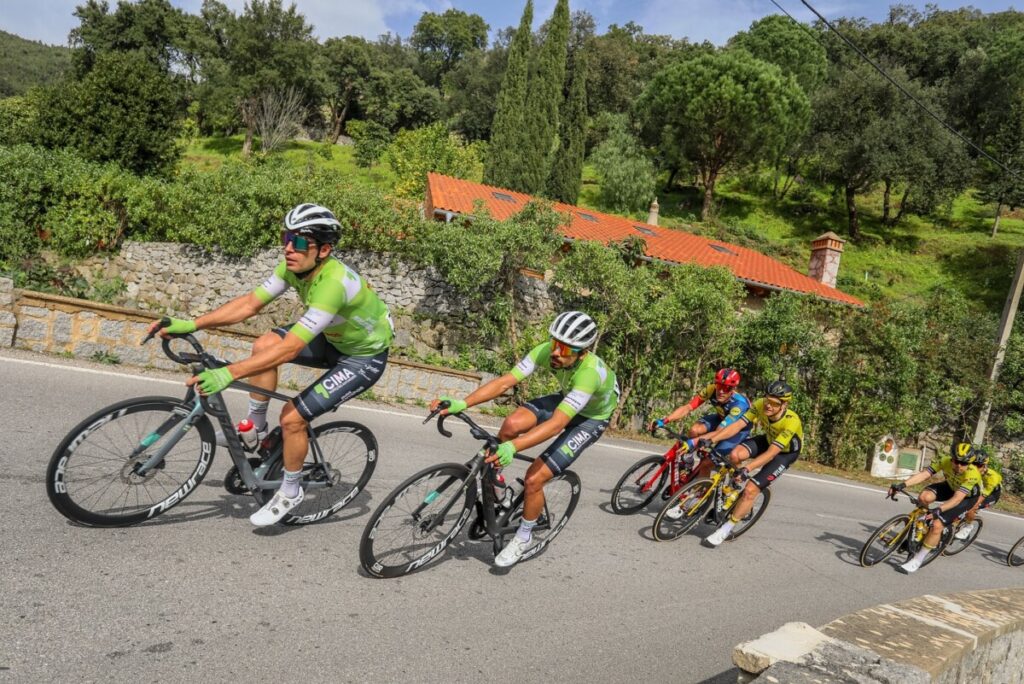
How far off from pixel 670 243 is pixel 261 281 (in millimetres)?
17336

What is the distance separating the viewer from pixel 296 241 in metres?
4.15

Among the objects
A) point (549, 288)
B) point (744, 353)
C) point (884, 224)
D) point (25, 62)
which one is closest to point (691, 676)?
point (549, 288)

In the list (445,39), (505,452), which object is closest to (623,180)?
(505,452)

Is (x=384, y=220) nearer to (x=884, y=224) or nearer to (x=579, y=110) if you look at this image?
(x=579, y=110)

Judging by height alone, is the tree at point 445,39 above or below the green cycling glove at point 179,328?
above

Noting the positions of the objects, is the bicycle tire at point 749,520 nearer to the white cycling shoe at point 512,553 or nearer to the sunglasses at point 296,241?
the white cycling shoe at point 512,553

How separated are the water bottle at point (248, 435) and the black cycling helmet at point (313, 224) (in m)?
1.48

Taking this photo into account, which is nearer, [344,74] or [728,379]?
[728,379]

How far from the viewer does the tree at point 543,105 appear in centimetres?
3812

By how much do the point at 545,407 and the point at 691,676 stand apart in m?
2.36

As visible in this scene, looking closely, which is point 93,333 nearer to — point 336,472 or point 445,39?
point 336,472

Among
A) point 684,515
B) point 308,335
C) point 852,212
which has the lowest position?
point 684,515

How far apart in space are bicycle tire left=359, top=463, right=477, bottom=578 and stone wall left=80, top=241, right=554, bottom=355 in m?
11.6

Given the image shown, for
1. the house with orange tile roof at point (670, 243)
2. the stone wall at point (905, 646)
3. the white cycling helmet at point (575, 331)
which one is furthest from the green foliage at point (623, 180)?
the stone wall at point (905, 646)
